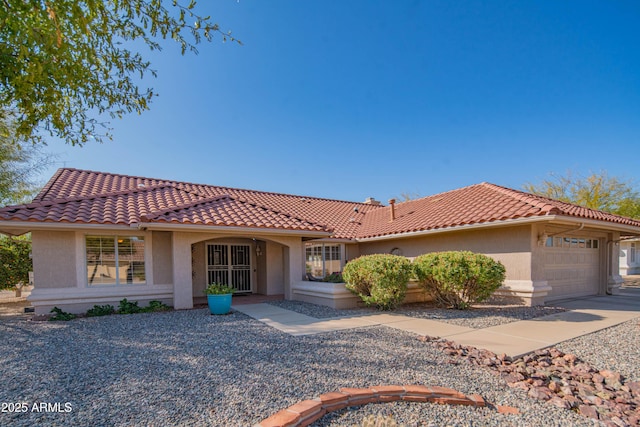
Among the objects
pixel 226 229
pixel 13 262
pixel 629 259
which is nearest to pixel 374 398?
→ pixel 226 229

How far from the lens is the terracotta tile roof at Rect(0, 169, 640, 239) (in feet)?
32.6

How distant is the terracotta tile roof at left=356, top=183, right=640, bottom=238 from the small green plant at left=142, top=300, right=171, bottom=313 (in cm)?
965

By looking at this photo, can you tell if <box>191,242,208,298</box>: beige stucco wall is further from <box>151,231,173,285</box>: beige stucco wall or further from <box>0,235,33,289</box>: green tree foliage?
<box>0,235,33,289</box>: green tree foliage

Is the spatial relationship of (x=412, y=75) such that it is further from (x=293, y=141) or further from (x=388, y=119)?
(x=293, y=141)

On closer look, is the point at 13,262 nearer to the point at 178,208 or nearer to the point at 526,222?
the point at 178,208

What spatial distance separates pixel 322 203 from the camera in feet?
71.5

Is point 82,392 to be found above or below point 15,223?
below

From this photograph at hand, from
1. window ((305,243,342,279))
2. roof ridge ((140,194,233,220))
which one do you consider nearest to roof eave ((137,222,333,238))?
roof ridge ((140,194,233,220))

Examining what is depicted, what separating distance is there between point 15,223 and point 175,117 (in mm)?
5594

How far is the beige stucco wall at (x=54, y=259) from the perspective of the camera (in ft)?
31.6

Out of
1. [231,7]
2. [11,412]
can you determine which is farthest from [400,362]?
[231,7]

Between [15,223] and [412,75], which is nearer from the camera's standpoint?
[15,223]

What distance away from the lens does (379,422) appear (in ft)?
11.0

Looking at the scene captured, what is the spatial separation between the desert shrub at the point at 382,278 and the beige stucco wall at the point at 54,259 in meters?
9.00
